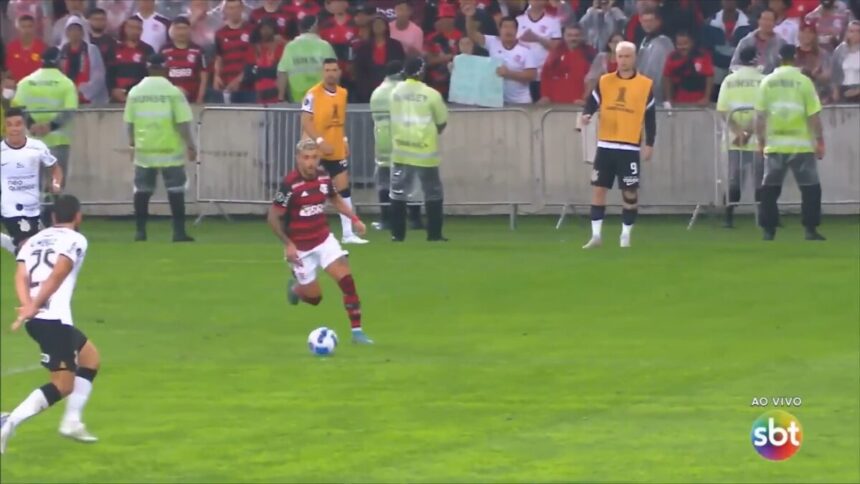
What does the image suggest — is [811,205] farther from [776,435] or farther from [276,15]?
[776,435]

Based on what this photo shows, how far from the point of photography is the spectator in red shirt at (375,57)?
24.0 m

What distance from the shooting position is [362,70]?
79.7ft

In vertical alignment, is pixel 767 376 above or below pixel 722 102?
below

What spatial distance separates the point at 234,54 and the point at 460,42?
294cm

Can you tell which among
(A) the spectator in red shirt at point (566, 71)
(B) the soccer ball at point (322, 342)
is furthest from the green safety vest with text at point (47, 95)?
(B) the soccer ball at point (322, 342)

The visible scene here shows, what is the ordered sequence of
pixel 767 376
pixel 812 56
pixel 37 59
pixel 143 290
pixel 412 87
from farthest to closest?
pixel 37 59 → pixel 812 56 → pixel 412 87 → pixel 143 290 → pixel 767 376

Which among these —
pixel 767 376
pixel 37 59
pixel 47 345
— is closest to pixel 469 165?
pixel 37 59

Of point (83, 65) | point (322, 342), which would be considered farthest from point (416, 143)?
point (322, 342)

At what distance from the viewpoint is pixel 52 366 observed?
12219 millimetres

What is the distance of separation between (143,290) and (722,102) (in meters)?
7.24

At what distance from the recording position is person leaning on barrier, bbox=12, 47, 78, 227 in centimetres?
2322

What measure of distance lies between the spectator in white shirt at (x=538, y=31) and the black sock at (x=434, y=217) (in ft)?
11.1

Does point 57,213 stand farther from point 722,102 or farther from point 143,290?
point 722,102

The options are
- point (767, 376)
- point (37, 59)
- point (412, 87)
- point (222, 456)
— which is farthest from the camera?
point (37, 59)
